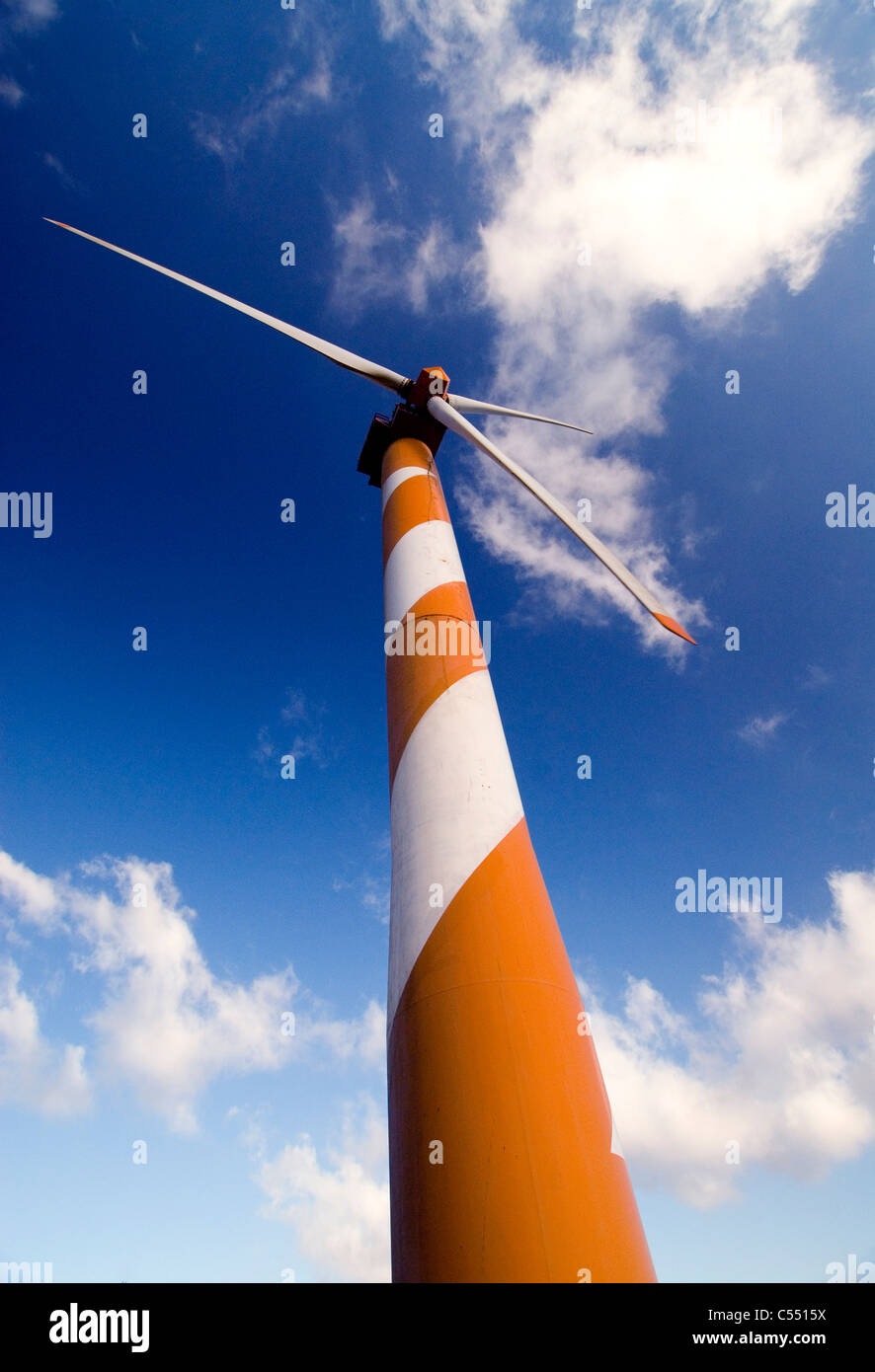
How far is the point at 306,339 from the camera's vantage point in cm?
898

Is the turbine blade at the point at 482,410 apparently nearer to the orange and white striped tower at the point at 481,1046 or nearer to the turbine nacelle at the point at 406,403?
the turbine nacelle at the point at 406,403

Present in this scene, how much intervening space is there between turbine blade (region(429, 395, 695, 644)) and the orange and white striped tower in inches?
77.6

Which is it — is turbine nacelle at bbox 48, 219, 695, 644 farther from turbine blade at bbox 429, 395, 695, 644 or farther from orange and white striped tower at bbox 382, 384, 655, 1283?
orange and white striped tower at bbox 382, 384, 655, 1283

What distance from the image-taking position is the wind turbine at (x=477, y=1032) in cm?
277

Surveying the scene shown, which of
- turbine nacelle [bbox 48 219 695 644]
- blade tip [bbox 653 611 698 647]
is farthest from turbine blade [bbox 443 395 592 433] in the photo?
blade tip [bbox 653 611 698 647]

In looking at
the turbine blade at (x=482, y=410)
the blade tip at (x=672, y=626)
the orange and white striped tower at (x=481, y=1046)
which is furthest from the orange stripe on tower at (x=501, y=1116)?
the turbine blade at (x=482, y=410)

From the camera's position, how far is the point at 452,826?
4.08 m
